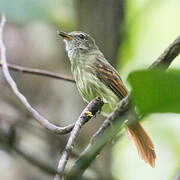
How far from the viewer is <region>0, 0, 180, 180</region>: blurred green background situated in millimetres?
3500

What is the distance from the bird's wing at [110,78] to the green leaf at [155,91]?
251cm

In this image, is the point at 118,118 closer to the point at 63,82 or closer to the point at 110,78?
the point at 110,78

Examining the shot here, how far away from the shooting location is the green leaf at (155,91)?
64 cm

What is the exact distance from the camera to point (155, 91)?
69 cm

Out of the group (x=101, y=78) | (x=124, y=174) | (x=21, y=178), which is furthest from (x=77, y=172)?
(x=124, y=174)

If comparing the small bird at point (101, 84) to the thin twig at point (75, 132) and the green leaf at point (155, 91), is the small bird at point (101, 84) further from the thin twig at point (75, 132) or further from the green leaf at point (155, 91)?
the green leaf at point (155, 91)

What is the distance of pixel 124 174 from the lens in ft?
17.3

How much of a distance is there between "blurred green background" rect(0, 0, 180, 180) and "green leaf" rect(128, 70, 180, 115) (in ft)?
7.06

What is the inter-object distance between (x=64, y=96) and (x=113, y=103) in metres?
1.12

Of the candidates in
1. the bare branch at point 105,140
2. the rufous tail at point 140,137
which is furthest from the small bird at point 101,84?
the bare branch at point 105,140

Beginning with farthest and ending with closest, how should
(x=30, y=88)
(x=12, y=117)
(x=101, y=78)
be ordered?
(x=30, y=88), (x=12, y=117), (x=101, y=78)

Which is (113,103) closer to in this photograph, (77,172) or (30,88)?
(30,88)

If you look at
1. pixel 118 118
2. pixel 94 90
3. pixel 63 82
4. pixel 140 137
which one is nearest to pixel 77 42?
pixel 63 82

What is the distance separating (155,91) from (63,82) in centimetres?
354
